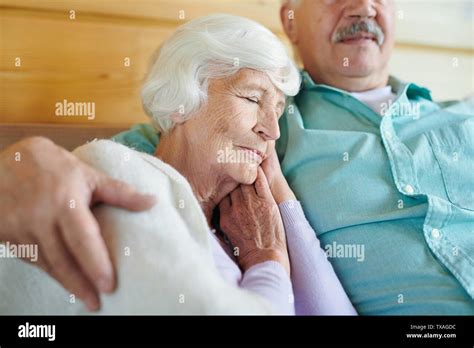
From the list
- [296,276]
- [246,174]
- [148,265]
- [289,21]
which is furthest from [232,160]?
[289,21]

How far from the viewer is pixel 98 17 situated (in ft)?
4.85

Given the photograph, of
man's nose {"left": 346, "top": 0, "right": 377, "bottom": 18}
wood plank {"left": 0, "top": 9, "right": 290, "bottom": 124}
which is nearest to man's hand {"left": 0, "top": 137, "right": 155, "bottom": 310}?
wood plank {"left": 0, "top": 9, "right": 290, "bottom": 124}

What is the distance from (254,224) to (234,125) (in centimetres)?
20

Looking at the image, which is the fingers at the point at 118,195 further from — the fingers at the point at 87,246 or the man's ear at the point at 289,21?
the man's ear at the point at 289,21

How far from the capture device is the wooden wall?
1.40 metres

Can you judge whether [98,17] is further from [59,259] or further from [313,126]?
[59,259]

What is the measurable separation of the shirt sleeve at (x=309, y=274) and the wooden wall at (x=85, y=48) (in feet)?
1.89

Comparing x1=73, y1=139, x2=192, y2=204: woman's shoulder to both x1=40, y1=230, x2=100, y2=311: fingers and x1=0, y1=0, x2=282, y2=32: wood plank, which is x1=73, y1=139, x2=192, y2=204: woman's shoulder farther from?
x1=0, y1=0, x2=282, y2=32: wood plank

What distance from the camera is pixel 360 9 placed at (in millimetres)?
1487

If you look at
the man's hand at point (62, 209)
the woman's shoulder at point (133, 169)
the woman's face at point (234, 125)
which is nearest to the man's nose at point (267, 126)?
the woman's face at point (234, 125)

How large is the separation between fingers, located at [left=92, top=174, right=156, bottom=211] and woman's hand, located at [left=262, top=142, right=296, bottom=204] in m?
0.41

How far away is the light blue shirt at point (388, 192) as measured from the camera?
1.18 m

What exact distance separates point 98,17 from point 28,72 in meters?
0.22

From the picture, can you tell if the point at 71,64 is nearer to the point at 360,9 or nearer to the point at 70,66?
the point at 70,66
